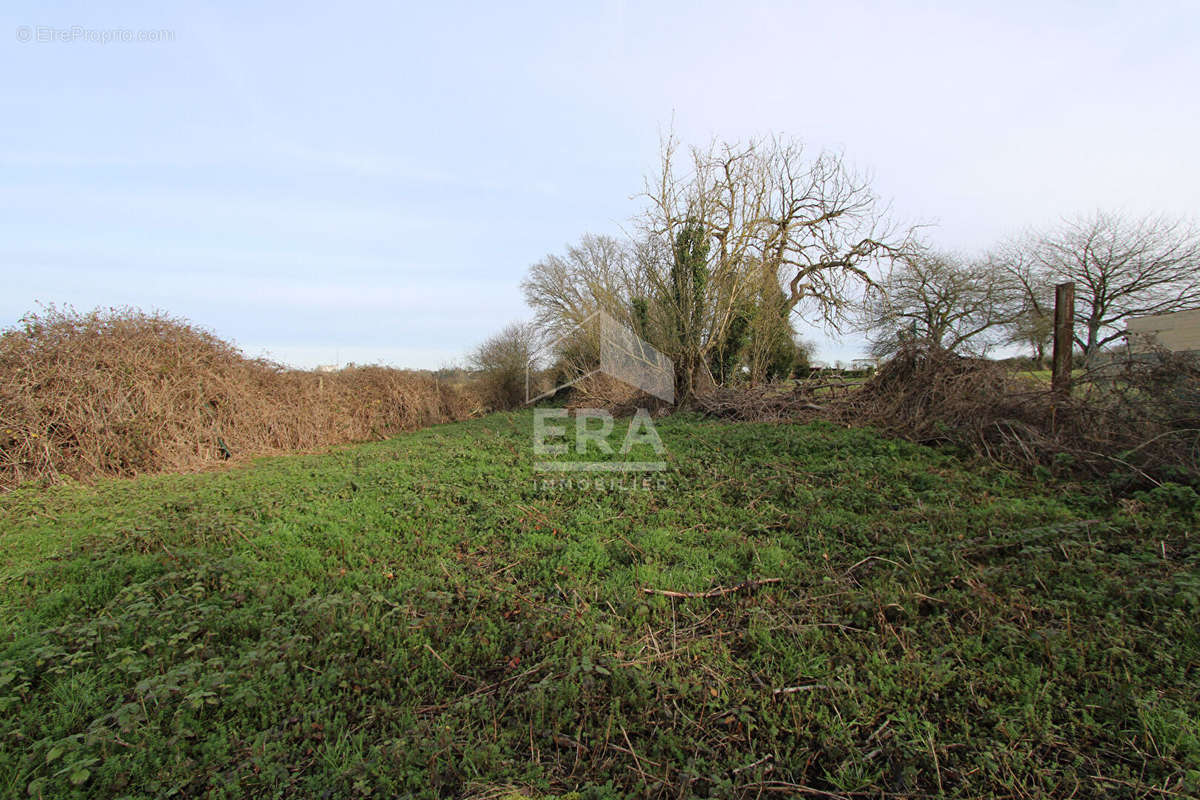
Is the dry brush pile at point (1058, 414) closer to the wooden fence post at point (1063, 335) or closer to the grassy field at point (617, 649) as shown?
the wooden fence post at point (1063, 335)

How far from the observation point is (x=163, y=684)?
236 cm

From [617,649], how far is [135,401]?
8.83 metres

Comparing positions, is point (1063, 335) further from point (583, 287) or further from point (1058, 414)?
point (583, 287)

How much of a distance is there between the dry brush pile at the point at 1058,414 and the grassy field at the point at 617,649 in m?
0.79

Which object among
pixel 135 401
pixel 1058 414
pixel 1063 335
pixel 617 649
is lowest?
pixel 617 649

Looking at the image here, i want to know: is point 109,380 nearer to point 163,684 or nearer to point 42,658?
point 42,658

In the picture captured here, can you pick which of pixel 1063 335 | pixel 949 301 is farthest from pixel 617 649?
pixel 949 301

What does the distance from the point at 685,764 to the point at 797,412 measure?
8.32 metres

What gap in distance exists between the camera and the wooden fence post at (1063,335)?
6.34 meters

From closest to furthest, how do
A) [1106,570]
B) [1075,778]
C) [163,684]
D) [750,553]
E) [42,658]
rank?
[1075,778] → [163,684] → [42,658] → [1106,570] → [750,553]

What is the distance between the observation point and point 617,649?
111 inches

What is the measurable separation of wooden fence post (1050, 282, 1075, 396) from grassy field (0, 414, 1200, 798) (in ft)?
8.34

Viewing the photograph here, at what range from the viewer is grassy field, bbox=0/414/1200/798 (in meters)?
2.02

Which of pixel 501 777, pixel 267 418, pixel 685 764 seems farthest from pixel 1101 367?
pixel 267 418
